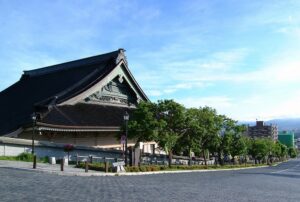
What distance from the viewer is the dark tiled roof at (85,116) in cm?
3253

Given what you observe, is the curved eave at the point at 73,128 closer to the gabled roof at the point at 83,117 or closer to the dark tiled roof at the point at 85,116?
the gabled roof at the point at 83,117

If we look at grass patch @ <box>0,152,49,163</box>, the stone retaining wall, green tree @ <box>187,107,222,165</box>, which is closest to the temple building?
the stone retaining wall

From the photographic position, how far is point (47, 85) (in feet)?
142

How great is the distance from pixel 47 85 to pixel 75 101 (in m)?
7.86

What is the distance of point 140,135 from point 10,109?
14.7 metres

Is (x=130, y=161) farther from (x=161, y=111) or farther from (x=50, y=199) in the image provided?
(x=50, y=199)

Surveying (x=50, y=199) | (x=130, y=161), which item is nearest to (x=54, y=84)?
(x=130, y=161)

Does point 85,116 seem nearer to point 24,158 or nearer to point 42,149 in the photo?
point 42,149

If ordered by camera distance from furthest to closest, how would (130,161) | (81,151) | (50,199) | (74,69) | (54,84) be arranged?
(74,69) < (54,84) < (81,151) < (130,161) < (50,199)

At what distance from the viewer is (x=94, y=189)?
584 inches

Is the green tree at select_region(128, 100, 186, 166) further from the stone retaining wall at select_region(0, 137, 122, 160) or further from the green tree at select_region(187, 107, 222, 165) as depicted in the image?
the stone retaining wall at select_region(0, 137, 122, 160)

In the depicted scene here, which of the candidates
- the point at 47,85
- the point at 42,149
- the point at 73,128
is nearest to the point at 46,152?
the point at 42,149

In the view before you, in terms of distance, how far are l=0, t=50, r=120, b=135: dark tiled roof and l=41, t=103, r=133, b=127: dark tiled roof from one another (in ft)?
5.20

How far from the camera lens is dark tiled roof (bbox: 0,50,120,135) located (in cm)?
3681
